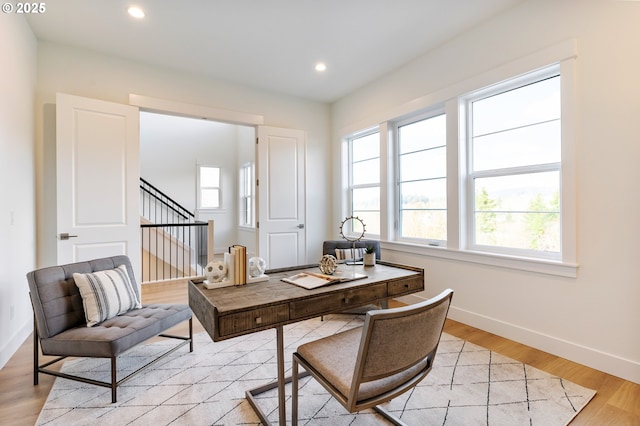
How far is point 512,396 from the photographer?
1.87 meters

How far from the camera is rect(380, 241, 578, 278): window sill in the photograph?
232 cm

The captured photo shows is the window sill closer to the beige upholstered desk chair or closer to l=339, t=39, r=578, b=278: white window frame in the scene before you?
l=339, t=39, r=578, b=278: white window frame

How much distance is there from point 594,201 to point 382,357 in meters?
2.11

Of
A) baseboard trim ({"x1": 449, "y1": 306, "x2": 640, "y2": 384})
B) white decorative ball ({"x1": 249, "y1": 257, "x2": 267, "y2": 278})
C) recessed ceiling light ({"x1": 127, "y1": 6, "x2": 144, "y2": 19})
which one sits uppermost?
recessed ceiling light ({"x1": 127, "y1": 6, "x2": 144, "y2": 19})

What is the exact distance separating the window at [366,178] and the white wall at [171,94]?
467 millimetres

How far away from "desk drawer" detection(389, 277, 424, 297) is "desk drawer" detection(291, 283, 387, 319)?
63mm

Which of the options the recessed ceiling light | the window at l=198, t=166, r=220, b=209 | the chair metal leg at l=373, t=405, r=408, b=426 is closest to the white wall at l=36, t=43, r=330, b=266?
the recessed ceiling light

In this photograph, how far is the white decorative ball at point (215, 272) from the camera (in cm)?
173

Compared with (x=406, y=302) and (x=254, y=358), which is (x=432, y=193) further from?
(x=254, y=358)

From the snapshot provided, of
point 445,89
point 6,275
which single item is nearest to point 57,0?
point 6,275

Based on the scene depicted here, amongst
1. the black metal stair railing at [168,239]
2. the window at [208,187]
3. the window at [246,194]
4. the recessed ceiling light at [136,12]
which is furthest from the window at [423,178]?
the window at [208,187]

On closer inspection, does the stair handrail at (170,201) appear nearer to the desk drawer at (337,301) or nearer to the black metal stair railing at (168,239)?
the black metal stair railing at (168,239)

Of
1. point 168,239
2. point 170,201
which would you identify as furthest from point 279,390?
point 170,201

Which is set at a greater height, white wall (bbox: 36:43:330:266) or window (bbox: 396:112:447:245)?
white wall (bbox: 36:43:330:266)
